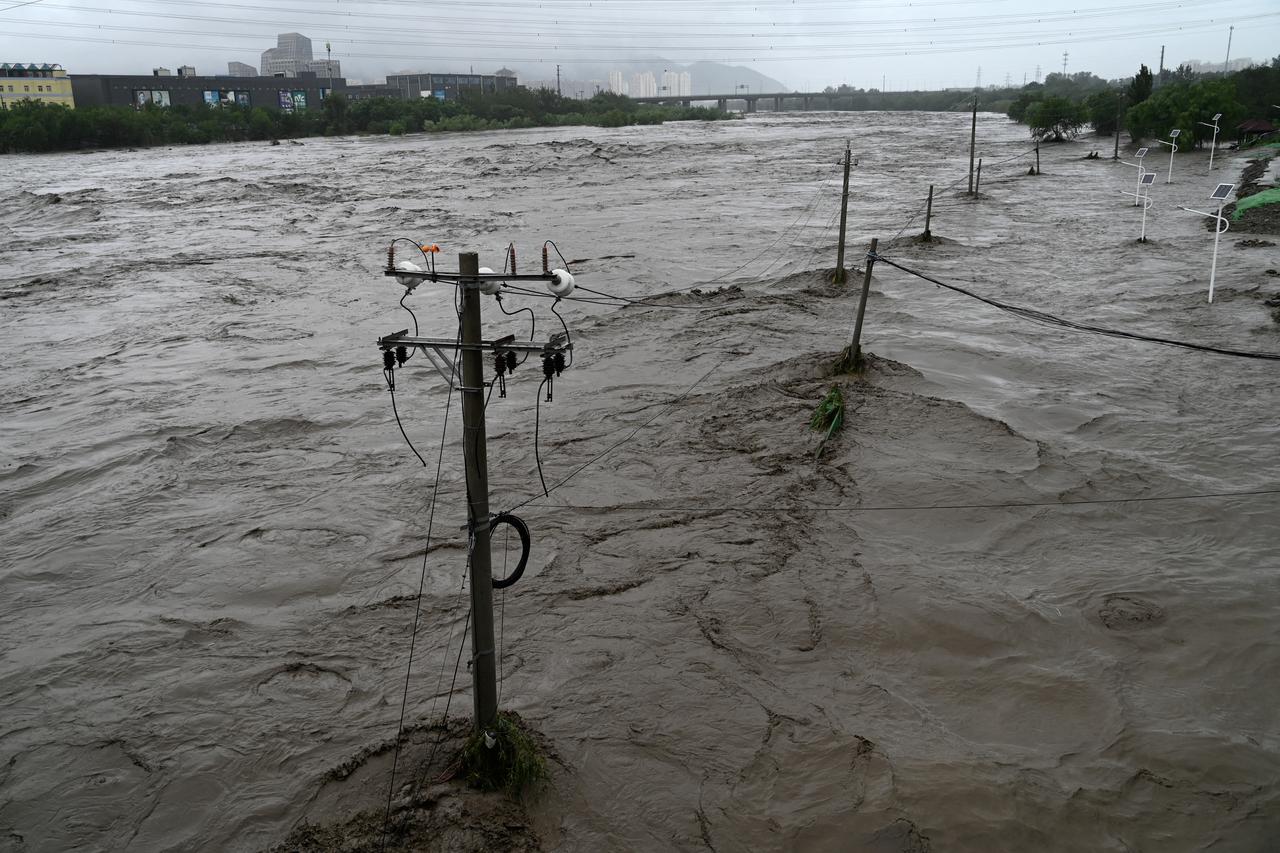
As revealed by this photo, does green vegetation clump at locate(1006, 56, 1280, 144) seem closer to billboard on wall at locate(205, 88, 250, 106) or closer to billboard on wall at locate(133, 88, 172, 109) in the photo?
billboard on wall at locate(205, 88, 250, 106)

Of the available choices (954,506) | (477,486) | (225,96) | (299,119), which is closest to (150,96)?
(225,96)

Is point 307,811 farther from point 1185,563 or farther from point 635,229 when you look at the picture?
point 635,229

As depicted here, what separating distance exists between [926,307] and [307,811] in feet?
64.8

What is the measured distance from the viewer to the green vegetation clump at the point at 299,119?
6749cm

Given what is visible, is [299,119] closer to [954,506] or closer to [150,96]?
[150,96]

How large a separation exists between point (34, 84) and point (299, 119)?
33597mm

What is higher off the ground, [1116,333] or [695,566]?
[1116,333]

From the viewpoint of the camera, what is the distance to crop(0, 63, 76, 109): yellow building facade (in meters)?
94.0

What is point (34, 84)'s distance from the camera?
9419 cm

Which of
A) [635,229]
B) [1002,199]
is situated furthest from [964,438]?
[1002,199]

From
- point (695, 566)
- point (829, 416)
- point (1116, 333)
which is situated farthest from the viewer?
point (829, 416)

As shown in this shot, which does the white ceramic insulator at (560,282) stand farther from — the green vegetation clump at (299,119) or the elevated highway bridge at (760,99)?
the elevated highway bridge at (760,99)

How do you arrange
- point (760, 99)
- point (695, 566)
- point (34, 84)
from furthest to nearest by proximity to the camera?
point (760, 99), point (34, 84), point (695, 566)

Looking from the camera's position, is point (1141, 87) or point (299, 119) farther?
point (299, 119)
